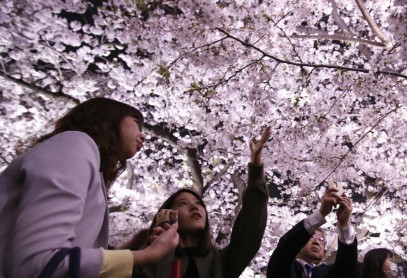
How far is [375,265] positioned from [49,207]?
323 cm

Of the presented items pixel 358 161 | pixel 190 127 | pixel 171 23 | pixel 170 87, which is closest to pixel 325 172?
pixel 358 161

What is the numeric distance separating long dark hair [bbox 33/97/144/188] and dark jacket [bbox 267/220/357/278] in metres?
1.69

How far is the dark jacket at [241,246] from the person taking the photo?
2.38 meters

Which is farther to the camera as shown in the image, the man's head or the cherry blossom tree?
the cherry blossom tree

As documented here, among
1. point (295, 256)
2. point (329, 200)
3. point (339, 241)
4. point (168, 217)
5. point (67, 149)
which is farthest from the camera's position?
point (295, 256)

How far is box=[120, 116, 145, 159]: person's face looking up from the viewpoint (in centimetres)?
182

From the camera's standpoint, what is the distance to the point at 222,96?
9.38 m

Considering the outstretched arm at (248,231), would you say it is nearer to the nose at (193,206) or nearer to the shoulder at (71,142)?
the nose at (193,206)

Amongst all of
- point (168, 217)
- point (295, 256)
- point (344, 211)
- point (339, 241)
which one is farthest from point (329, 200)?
point (168, 217)

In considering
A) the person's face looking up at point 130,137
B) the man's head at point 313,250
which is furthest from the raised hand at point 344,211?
the person's face looking up at point 130,137

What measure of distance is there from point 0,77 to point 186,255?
25.8 feet

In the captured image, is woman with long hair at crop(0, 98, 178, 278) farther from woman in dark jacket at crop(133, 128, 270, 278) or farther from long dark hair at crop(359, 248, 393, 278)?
long dark hair at crop(359, 248, 393, 278)

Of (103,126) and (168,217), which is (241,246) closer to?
(168,217)

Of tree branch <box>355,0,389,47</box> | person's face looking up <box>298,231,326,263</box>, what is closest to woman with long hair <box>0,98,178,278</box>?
person's face looking up <box>298,231,326,263</box>
